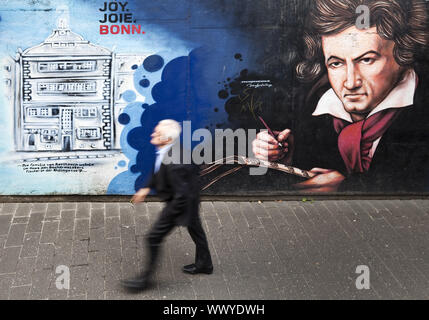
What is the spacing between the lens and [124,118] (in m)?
7.14

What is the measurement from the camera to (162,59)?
7.02 metres

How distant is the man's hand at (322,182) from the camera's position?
7508mm

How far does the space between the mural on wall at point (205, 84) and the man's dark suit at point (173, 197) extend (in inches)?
87.1

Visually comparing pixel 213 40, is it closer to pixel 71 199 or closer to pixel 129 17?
pixel 129 17

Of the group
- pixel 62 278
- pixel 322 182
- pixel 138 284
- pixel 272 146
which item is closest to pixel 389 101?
pixel 322 182

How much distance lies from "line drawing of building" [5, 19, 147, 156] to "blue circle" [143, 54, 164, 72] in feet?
0.28

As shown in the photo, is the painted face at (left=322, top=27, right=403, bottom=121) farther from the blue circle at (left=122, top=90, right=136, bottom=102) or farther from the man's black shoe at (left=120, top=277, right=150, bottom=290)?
the man's black shoe at (left=120, top=277, right=150, bottom=290)

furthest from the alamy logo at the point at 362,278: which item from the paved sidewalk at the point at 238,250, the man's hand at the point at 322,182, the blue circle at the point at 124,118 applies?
the blue circle at the point at 124,118

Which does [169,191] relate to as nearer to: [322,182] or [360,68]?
[322,182]
